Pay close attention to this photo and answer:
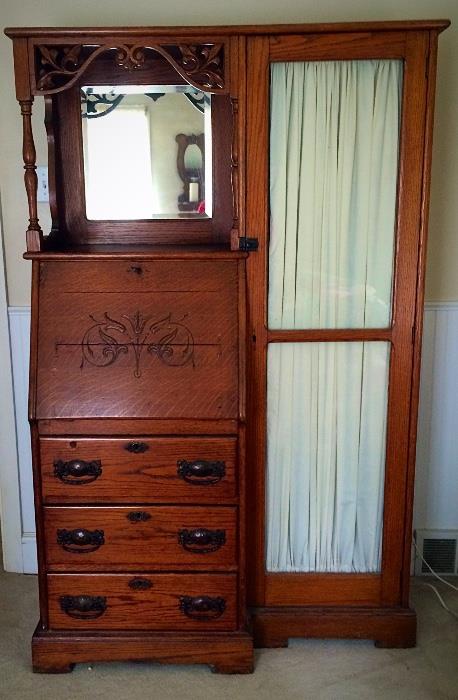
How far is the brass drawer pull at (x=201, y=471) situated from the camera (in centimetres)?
193

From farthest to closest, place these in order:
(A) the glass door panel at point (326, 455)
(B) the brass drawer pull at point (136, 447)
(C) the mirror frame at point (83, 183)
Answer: (C) the mirror frame at point (83, 183)
(A) the glass door panel at point (326, 455)
(B) the brass drawer pull at point (136, 447)

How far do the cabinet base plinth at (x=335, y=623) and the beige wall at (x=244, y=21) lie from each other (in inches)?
51.2

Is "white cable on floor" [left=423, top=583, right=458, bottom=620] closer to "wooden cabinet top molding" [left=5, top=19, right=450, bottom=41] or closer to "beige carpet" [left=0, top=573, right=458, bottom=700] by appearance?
"beige carpet" [left=0, top=573, right=458, bottom=700]

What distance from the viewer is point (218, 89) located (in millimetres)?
1864

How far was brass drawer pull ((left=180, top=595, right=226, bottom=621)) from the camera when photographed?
6.54ft

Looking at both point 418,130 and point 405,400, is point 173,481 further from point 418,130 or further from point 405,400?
point 418,130

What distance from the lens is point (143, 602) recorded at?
6.55 feet

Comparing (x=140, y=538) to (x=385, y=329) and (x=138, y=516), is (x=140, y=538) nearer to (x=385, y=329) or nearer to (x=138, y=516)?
(x=138, y=516)

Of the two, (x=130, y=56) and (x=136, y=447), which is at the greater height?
(x=130, y=56)

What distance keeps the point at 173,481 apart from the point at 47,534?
421 millimetres

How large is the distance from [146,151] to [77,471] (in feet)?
3.64

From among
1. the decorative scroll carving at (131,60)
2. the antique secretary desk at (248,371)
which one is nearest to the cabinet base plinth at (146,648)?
the antique secretary desk at (248,371)

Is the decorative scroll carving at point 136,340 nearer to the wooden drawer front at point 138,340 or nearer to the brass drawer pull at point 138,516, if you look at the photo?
the wooden drawer front at point 138,340

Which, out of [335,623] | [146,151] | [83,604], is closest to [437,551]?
[335,623]
